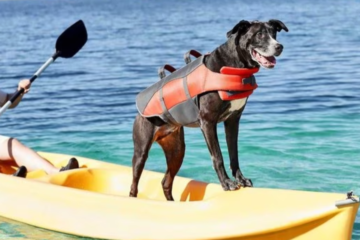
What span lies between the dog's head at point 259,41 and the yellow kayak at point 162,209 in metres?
0.73

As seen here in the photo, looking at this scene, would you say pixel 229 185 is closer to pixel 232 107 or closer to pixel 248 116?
pixel 232 107

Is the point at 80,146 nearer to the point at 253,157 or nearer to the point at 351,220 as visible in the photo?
the point at 253,157

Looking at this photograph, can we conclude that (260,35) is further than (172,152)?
No

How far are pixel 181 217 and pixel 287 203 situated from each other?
649mm

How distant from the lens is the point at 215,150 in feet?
14.4

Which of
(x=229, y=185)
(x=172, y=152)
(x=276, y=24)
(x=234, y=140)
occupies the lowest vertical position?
(x=229, y=185)

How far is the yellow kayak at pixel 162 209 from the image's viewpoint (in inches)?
157

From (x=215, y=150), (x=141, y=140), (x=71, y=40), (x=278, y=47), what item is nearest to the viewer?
(x=278, y=47)

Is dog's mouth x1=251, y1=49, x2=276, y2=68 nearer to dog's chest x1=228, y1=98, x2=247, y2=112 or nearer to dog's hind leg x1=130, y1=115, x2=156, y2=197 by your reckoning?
dog's chest x1=228, y1=98, x2=247, y2=112

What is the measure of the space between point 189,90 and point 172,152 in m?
0.61

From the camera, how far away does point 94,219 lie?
472cm

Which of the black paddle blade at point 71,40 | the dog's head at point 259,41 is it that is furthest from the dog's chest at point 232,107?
the black paddle blade at point 71,40

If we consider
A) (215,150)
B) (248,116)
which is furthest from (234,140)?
(248,116)

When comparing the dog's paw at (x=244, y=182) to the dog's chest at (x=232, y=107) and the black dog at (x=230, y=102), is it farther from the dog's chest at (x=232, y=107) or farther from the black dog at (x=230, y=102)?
the dog's chest at (x=232, y=107)
